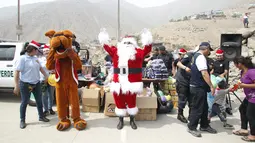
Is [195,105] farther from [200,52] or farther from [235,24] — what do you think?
[235,24]

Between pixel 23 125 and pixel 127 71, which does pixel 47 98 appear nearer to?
pixel 23 125

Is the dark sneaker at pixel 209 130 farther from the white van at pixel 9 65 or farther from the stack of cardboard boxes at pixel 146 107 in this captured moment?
the white van at pixel 9 65

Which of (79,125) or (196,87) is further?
(79,125)

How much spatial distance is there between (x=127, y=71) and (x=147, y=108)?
1.16 metres

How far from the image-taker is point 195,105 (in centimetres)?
469

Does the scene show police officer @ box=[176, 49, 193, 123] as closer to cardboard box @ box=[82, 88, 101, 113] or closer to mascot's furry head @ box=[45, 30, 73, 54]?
cardboard box @ box=[82, 88, 101, 113]

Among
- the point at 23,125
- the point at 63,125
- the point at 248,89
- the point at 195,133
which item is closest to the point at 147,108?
the point at 195,133

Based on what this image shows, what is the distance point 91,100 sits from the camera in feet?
20.1

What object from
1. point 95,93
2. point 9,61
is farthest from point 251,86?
point 9,61

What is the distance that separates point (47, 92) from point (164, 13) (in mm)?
139601

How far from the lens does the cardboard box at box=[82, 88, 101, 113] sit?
6.10 metres

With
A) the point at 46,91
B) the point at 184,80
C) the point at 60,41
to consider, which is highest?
the point at 60,41

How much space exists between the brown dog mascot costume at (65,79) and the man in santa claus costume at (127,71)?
76 cm

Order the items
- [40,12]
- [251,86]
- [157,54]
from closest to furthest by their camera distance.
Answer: [251,86], [157,54], [40,12]
